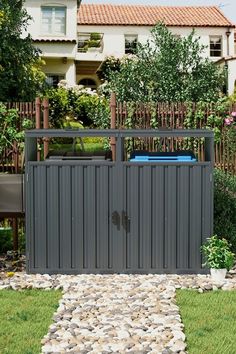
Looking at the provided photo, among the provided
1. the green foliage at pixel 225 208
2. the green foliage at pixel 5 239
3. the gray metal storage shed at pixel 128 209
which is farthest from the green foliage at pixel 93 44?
the gray metal storage shed at pixel 128 209

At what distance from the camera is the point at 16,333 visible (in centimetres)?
657

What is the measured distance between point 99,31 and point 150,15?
11.9 feet

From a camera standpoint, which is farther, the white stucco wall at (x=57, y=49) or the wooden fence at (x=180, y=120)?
the white stucco wall at (x=57, y=49)

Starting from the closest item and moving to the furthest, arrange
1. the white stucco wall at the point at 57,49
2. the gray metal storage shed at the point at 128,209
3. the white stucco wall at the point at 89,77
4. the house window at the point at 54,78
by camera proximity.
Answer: the gray metal storage shed at the point at 128,209
the white stucco wall at the point at 57,49
the house window at the point at 54,78
the white stucco wall at the point at 89,77

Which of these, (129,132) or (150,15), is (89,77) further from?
(129,132)

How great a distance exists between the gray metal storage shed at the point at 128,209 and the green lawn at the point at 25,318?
1.15m

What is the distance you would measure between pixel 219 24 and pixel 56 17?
9640 mm

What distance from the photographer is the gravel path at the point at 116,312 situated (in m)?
6.18

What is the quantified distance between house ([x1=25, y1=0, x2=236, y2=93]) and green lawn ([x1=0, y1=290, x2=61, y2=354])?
29.0 m

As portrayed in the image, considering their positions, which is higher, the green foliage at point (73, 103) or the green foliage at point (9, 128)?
the green foliage at point (73, 103)

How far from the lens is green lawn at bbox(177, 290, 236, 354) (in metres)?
6.20

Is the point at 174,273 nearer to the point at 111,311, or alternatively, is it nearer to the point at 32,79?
the point at 111,311

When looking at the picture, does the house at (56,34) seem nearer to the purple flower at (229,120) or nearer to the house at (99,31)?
the house at (99,31)

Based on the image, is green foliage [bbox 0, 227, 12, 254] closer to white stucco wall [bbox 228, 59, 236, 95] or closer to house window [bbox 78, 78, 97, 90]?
white stucco wall [bbox 228, 59, 236, 95]
